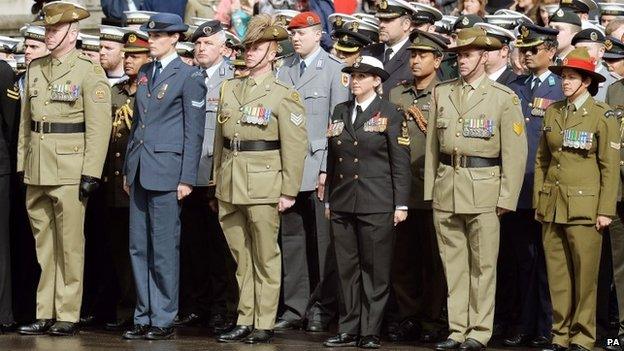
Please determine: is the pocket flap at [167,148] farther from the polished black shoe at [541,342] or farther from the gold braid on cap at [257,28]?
the polished black shoe at [541,342]

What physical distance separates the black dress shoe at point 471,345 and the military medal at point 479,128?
1.43 m

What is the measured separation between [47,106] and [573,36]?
3992mm

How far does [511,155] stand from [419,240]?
1.27 meters

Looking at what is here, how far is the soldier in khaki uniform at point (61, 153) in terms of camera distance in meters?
13.8

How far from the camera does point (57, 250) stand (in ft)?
46.1

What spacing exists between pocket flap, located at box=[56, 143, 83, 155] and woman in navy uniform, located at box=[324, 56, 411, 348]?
6.26 ft

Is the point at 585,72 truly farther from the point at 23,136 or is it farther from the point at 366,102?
the point at 23,136

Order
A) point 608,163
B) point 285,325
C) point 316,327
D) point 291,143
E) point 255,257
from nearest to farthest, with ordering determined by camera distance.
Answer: point 608,163 < point 291,143 < point 255,257 < point 285,325 < point 316,327

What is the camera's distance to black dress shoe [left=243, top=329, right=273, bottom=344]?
13.6m

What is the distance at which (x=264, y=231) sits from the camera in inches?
535

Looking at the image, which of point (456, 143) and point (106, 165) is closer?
point (456, 143)

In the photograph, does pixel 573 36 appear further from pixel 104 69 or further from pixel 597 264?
pixel 104 69

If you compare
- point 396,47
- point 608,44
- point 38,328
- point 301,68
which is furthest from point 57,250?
point 608,44

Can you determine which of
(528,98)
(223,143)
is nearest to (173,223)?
(223,143)
